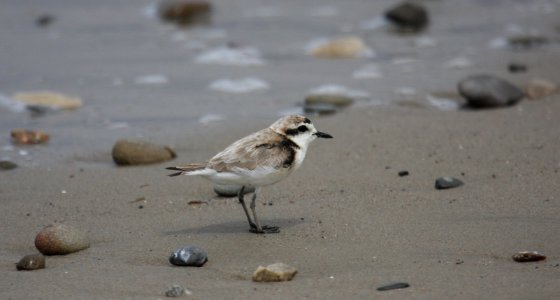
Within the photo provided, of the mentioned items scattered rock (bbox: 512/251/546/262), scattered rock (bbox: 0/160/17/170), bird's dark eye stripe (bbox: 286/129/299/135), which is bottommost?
scattered rock (bbox: 0/160/17/170)

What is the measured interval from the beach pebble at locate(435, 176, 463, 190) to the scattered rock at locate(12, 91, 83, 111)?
4.73m

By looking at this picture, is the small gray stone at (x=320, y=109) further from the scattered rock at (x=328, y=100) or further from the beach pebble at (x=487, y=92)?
the beach pebble at (x=487, y=92)

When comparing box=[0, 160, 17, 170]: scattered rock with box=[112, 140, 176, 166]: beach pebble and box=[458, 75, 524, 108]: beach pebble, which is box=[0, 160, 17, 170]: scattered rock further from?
box=[458, 75, 524, 108]: beach pebble

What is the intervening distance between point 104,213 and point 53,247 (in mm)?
1121

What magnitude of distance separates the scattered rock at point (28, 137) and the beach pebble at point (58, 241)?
3.12m

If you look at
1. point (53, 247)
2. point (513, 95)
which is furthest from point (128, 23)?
point (53, 247)

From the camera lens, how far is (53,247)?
5.89 meters

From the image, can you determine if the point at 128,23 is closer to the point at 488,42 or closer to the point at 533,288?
the point at 488,42

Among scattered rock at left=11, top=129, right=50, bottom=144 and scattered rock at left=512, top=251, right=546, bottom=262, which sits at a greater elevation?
scattered rock at left=512, top=251, right=546, bottom=262

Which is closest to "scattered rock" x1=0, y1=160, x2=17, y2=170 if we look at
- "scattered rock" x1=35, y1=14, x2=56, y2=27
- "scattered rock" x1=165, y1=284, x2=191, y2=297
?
"scattered rock" x1=165, y1=284, x2=191, y2=297

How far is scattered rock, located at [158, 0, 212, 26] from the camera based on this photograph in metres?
14.8

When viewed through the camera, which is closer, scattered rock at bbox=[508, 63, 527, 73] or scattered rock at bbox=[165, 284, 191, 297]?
scattered rock at bbox=[165, 284, 191, 297]

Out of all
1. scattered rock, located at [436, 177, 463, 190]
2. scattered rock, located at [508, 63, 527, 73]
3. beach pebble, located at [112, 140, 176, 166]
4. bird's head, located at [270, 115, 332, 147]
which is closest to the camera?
bird's head, located at [270, 115, 332, 147]

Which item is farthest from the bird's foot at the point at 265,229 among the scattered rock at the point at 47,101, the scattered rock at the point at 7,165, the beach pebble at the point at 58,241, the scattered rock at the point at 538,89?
the scattered rock at the point at 538,89
